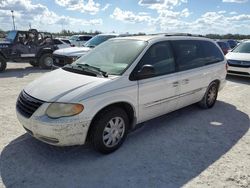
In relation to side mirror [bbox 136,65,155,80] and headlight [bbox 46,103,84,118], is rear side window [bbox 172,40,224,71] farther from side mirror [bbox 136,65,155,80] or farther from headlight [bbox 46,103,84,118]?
headlight [bbox 46,103,84,118]

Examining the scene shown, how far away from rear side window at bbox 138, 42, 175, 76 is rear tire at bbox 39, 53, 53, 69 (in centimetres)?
947

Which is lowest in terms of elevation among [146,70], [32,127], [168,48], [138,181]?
[138,181]

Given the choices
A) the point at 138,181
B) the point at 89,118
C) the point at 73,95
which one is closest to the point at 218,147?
the point at 138,181

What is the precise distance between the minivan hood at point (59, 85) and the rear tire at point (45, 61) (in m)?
9.20

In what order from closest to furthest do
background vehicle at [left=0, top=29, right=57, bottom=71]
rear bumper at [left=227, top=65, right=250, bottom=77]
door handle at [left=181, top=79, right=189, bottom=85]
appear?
door handle at [left=181, top=79, right=189, bottom=85], rear bumper at [left=227, top=65, right=250, bottom=77], background vehicle at [left=0, top=29, right=57, bottom=71]

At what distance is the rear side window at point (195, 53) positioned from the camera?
5.04 metres

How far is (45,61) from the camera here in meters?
13.0

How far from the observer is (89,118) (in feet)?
11.6

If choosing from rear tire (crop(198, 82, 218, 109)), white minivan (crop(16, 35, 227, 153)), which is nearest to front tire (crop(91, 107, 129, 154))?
white minivan (crop(16, 35, 227, 153))

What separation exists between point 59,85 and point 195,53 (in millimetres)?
3099

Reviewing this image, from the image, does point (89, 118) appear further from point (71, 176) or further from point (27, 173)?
point (27, 173)

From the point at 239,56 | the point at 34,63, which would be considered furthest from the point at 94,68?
the point at 34,63

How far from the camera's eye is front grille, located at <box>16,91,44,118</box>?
361 centimetres

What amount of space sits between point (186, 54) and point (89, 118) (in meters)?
2.66
